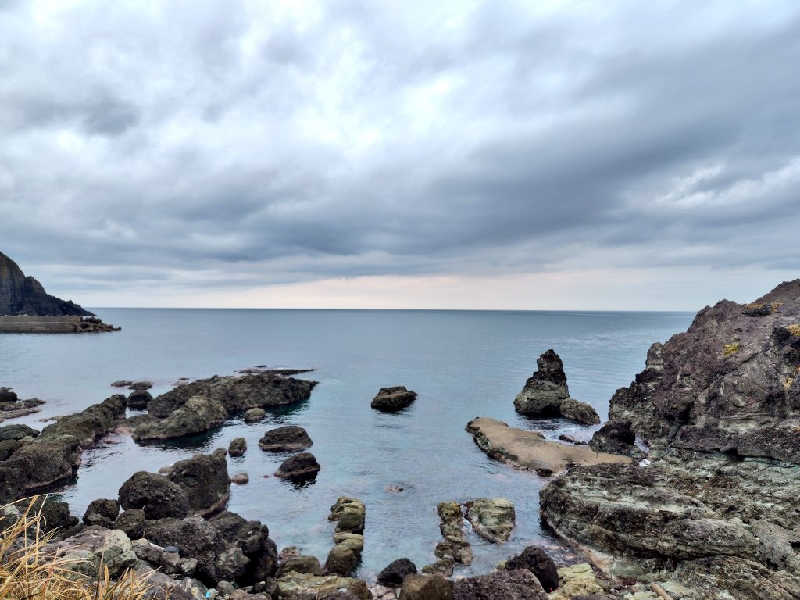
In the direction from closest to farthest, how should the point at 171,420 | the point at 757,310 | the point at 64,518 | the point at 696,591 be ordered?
the point at 696,591, the point at 64,518, the point at 757,310, the point at 171,420

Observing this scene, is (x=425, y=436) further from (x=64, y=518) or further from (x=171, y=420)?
(x=64, y=518)

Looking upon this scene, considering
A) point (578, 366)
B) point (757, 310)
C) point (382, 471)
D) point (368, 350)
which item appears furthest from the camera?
point (368, 350)

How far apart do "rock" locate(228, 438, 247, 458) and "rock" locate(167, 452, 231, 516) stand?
11.2m

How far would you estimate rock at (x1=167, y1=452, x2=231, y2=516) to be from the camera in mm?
32250

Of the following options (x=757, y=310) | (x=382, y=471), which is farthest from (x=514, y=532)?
(x=757, y=310)

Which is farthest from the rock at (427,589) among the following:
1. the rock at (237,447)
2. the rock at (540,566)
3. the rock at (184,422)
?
the rock at (184,422)

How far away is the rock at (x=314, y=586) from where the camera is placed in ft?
66.5

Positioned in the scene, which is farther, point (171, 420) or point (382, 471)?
point (171, 420)

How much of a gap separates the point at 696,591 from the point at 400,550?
49.5 feet

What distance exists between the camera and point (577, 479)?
1159 inches

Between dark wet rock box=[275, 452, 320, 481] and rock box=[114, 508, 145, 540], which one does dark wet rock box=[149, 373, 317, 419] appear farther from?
rock box=[114, 508, 145, 540]

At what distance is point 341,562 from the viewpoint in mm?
24453

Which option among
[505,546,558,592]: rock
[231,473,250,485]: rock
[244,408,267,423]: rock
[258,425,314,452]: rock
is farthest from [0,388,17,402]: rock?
[505,546,558,592]: rock

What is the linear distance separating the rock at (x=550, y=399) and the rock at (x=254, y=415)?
1480 inches
